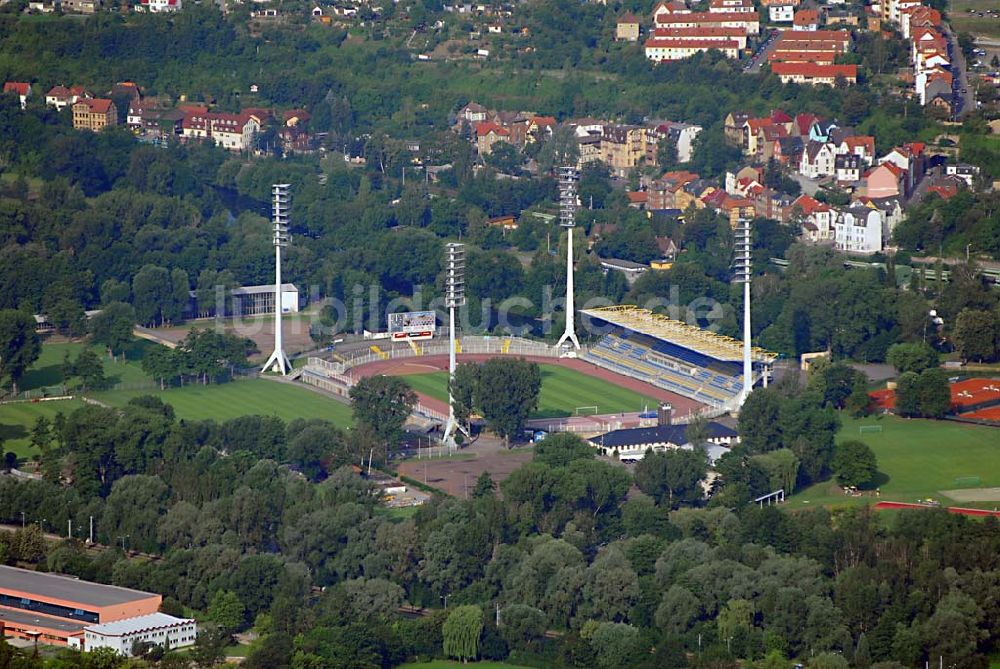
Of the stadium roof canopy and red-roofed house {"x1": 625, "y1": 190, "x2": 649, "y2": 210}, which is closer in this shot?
the stadium roof canopy

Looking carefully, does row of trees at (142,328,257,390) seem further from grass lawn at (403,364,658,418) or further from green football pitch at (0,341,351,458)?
grass lawn at (403,364,658,418)

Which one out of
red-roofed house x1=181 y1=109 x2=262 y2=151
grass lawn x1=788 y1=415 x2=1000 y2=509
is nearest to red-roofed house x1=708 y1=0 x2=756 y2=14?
red-roofed house x1=181 y1=109 x2=262 y2=151

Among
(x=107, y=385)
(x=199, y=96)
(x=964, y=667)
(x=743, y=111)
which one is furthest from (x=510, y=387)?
(x=199, y=96)

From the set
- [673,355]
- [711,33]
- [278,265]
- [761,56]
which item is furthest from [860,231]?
[711,33]

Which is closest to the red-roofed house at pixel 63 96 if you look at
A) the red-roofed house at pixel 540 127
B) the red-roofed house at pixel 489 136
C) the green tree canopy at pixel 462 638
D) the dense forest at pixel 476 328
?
the dense forest at pixel 476 328

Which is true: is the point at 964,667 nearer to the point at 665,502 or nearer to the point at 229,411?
the point at 665,502

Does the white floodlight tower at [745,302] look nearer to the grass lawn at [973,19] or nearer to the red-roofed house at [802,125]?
the red-roofed house at [802,125]

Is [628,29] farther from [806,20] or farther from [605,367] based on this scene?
[605,367]
